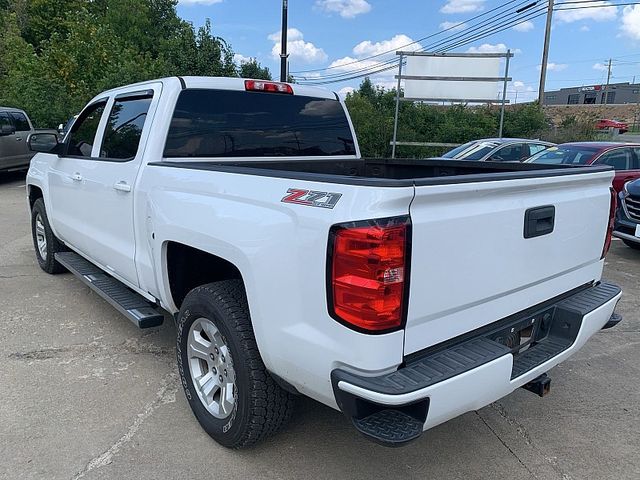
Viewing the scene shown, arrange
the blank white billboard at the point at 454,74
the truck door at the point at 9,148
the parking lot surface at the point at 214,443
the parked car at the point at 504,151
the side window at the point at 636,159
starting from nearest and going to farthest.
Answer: the parking lot surface at the point at 214,443, the side window at the point at 636,159, the parked car at the point at 504,151, the truck door at the point at 9,148, the blank white billboard at the point at 454,74

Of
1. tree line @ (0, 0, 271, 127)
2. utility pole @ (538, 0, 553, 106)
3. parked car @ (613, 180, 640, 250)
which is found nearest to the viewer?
parked car @ (613, 180, 640, 250)

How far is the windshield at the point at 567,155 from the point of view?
9.06 meters

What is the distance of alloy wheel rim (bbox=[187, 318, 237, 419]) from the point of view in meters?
2.76

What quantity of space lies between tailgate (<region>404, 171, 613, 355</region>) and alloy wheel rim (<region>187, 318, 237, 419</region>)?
1.09m

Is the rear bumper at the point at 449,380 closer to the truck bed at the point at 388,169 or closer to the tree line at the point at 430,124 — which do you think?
the truck bed at the point at 388,169

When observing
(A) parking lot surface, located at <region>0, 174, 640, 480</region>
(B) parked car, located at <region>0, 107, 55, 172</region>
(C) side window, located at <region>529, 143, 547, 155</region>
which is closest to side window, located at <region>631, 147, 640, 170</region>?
Result: (C) side window, located at <region>529, 143, 547, 155</region>

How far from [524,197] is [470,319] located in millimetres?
625

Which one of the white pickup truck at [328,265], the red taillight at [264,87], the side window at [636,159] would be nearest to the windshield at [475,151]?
the side window at [636,159]

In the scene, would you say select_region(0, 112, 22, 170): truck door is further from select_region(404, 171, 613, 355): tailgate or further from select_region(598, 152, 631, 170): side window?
select_region(404, 171, 613, 355): tailgate

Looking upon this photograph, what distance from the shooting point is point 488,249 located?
230 centimetres

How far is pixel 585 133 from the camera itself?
25438 millimetres

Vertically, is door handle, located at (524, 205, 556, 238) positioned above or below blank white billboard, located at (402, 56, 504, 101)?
below

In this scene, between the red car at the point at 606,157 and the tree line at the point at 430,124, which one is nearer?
the red car at the point at 606,157

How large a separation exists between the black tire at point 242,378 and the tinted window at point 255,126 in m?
1.21
